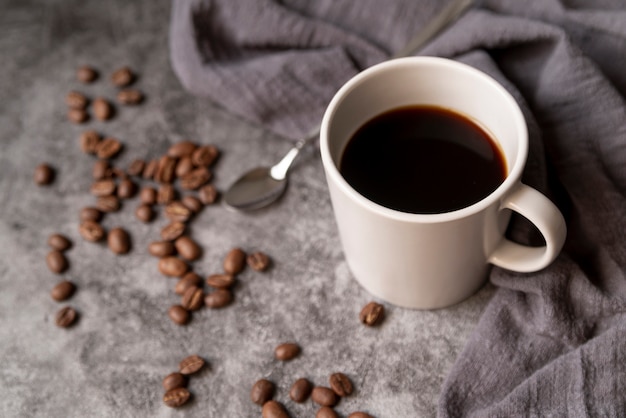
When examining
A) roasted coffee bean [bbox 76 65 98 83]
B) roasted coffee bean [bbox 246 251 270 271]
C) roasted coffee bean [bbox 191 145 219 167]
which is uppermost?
roasted coffee bean [bbox 76 65 98 83]

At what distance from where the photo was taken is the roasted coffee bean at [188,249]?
1.21 meters

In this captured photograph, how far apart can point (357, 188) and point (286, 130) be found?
325mm

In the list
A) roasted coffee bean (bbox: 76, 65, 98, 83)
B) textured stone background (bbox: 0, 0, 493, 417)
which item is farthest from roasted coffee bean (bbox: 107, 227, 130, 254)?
roasted coffee bean (bbox: 76, 65, 98, 83)

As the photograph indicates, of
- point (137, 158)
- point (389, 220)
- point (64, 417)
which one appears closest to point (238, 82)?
point (137, 158)

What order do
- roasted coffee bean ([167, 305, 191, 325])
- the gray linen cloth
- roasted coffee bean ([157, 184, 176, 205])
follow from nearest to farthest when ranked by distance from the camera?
the gray linen cloth → roasted coffee bean ([167, 305, 191, 325]) → roasted coffee bean ([157, 184, 176, 205])

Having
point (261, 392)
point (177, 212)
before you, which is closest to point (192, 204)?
point (177, 212)

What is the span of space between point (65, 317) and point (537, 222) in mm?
732

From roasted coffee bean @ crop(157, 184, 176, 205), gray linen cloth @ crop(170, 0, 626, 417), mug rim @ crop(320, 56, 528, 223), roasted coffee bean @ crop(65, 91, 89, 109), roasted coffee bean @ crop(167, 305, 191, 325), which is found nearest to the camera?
mug rim @ crop(320, 56, 528, 223)

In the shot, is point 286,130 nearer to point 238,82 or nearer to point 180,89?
point 238,82

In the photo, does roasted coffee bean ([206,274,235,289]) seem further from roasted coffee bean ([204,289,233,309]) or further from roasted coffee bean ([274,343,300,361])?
roasted coffee bean ([274,343,300,361])

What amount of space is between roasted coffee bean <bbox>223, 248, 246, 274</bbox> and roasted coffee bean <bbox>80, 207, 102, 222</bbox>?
0.24 m

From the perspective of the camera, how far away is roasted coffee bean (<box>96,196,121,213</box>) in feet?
4.13

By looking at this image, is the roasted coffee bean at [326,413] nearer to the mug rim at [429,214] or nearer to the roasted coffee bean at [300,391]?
the roasted coffee bean at [300,391]

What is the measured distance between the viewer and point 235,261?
46.8 inches
